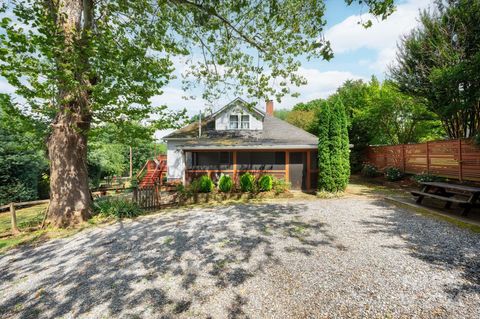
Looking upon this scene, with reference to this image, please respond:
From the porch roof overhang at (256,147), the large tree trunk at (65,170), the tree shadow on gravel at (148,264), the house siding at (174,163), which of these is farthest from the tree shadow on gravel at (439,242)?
the house siding at (174,163)

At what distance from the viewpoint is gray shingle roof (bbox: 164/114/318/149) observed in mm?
11085

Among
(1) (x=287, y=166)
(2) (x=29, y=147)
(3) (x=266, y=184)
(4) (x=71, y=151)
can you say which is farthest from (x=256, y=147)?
(2) (x=29, y=147)

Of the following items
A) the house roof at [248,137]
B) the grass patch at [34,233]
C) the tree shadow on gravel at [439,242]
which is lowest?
the grass patch at [34,233]

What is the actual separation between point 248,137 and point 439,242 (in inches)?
392

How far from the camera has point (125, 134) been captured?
22.5 feet

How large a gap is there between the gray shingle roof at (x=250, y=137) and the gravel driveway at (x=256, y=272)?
18.6 ft

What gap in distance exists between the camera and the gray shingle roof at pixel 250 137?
36.4 ft

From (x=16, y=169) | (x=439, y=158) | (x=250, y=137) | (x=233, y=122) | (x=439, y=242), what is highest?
(x=233, y=122)

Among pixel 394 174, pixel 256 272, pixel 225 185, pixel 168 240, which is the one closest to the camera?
pixel 256 272

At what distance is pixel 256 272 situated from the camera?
355 cm

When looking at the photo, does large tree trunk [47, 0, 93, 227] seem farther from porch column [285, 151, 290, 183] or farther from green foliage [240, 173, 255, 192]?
porch column [285, 151, 290, 183]

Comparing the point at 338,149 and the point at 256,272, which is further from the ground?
the point at 338,149

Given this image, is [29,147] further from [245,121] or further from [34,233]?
[245,121]

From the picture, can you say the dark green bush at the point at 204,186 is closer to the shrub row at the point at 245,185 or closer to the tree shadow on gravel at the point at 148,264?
the shrub row at the point at 245,185
